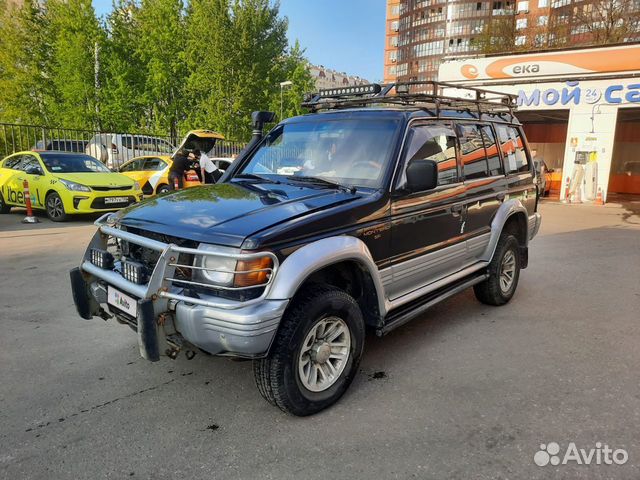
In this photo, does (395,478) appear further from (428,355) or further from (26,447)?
(26,447)

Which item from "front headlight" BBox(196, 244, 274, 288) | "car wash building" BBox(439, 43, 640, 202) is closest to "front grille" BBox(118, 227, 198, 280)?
"front headlight" BBox(196, 244, 274, 288)

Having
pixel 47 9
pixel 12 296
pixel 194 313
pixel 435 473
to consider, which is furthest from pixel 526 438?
pixel 47 9

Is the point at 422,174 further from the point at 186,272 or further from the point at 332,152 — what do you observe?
the point at 186,272

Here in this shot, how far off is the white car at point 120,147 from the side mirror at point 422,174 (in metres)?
16.3

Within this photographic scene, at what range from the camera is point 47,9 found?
2905 cm

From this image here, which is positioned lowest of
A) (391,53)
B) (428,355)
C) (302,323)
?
(428,355)

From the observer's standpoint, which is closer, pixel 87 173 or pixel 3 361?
pixel 3 361

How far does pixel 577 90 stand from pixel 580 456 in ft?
54.3

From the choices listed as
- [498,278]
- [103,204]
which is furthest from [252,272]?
[103,204]

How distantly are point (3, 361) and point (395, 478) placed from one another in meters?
3.19

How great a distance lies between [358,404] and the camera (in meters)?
3.16

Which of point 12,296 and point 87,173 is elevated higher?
point 87,173

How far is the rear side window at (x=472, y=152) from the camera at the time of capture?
4375 mm

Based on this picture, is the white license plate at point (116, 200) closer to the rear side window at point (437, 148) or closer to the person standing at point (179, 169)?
the person standing at point (179, 169)
